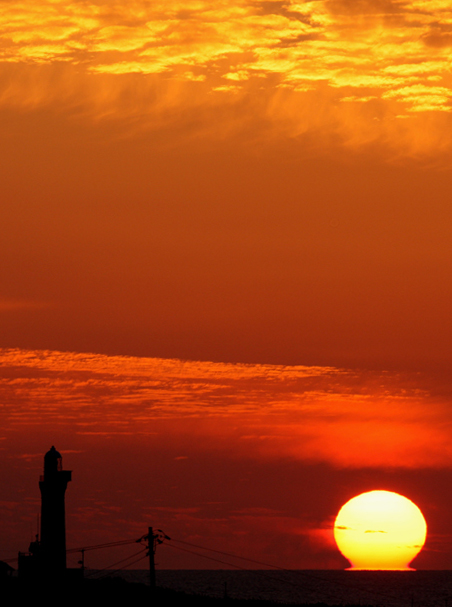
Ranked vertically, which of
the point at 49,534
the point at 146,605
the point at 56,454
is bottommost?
the point at 146,605

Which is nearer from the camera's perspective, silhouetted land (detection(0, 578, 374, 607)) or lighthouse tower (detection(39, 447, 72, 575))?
silhouetted land (detection(0, 578, 374, 607))

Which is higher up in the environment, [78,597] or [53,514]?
[53,514]

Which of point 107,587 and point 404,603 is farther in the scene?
point 404,603

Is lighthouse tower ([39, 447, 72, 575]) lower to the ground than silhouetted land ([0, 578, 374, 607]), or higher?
higher

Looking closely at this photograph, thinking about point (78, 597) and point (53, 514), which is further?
point (53, 514)

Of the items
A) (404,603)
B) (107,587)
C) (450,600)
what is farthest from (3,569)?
(450,600)

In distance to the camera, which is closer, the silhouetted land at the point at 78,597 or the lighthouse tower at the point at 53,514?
the silhouetted land at the point at 78,597

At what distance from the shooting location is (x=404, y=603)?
562ft

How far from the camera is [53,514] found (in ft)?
285

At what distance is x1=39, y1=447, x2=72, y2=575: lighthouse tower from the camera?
85.4 meters

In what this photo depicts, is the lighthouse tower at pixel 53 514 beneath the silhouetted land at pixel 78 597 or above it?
above

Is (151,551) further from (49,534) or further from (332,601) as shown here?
(332,601)

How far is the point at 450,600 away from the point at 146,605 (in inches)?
4271

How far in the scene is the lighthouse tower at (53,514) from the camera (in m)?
85.4
